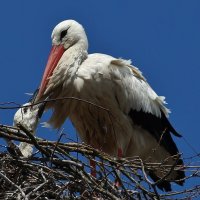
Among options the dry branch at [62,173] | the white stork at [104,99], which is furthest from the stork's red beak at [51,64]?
the dry branch at [62,173]

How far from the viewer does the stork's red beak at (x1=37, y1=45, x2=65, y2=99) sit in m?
7.57

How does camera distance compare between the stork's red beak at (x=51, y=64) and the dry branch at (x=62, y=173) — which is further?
the stork's red beak at (x=51, y=64)

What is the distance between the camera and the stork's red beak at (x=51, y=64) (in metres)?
7.57

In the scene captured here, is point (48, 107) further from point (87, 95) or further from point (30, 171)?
point (30, 171)

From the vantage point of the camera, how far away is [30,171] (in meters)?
5.79

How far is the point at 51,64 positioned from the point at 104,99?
61 centimetres

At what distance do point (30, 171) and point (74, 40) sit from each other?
2531mm

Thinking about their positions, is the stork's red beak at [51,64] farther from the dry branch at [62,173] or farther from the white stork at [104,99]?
the dry branch at [62,173]

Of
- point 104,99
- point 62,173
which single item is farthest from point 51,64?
point 62,173

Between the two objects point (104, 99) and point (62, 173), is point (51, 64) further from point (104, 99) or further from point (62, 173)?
point (62, 173)

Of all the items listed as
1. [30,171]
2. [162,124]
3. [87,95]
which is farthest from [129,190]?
[162,124]

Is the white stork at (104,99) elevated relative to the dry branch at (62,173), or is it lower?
elevated

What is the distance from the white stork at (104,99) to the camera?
7.61 metres

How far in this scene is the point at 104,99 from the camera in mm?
7676
